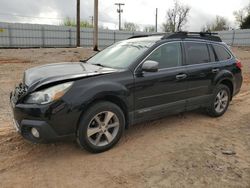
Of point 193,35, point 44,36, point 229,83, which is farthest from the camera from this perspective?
point 44,36

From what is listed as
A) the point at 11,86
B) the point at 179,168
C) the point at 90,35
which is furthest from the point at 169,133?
the point at 90,35

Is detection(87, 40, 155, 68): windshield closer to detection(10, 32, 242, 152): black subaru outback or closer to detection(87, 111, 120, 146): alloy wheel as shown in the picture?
detection(10, 32, 242, 152): black subaru outback

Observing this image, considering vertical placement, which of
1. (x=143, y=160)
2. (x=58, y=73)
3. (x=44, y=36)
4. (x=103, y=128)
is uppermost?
(x=44, y=36)

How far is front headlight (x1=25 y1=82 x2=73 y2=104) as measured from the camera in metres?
3.48

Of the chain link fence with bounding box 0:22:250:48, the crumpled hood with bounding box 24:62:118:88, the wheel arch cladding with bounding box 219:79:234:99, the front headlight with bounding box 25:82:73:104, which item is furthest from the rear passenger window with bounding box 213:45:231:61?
the chain link fence with bounding box 0:22:250:48

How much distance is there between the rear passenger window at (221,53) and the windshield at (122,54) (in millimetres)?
1800

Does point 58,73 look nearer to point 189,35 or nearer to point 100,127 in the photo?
point 100,127

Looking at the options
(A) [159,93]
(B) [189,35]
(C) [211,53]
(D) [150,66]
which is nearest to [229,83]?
(C) [211,53]

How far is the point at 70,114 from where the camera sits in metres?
3.55

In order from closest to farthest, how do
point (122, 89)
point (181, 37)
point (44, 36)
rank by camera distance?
point (122, 89), point (181, 37), point (44, 36)

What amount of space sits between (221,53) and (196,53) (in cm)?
89

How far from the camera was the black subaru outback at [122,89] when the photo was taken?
3.53 metres

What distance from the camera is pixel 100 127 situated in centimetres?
391

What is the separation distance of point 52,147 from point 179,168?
6.21 feet
